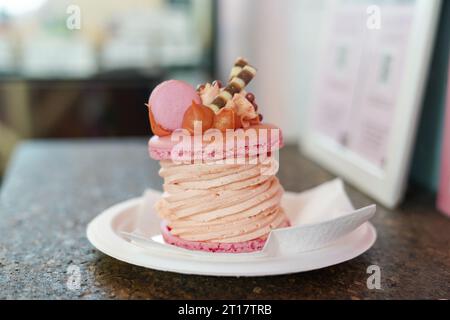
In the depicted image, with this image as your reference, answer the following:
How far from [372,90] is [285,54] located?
2.26 feet

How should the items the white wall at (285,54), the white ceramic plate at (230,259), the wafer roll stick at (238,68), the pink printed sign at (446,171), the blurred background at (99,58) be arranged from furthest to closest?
the blurred background at (99,58), the white wall at (285,54), the pink printed sign at (446,171), the wafer roll stick at (238,68), the white ceramic plate at (230,259)

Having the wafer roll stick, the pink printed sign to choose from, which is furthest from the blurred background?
the wafer roll stick

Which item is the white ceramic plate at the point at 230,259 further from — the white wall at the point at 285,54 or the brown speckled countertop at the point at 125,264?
the white wall at the point at 285,54

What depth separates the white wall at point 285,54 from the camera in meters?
1.90

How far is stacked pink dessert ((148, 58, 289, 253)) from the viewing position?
78 centimetres

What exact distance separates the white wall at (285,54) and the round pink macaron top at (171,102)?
1066 mm

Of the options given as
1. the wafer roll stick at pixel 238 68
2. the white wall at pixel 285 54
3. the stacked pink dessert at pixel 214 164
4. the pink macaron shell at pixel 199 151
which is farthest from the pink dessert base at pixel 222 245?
the white wall at pixel 285 54

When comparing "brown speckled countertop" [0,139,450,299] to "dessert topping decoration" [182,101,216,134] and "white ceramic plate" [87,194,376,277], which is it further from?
"dessert topping decoration" [182,101,216,134]

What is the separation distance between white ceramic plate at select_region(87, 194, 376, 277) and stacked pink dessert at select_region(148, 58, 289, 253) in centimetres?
5

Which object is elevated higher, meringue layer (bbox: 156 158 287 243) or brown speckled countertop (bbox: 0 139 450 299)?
meringue layer (bbox: 156 158 287 243)

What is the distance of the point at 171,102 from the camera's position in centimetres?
79

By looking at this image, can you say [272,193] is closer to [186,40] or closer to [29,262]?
Result: [29,262]

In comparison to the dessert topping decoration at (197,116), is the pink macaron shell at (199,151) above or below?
below

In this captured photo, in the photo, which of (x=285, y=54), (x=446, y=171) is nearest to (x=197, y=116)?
(x=446, y=171)
